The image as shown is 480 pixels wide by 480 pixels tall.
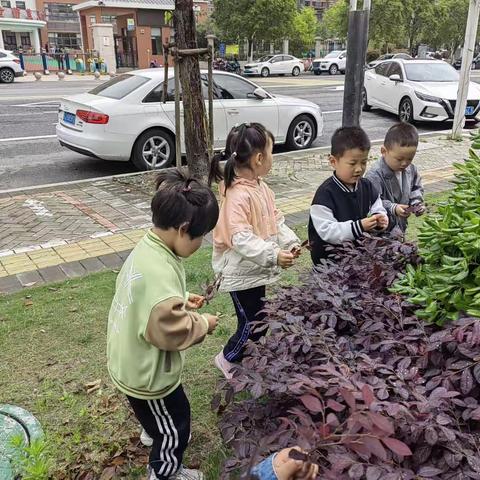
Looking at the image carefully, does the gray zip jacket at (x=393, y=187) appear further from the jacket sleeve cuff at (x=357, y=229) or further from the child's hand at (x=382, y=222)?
the jacket sleeve cuff at (x=357, y=229)

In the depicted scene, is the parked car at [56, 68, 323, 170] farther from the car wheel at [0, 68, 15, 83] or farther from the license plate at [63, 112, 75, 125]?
the car wheel at [0, 68, 15, 83]

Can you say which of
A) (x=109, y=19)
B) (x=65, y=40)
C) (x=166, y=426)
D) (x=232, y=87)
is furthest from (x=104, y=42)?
(x=166, y=426)

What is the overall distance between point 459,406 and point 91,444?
→ 1731 millimetres

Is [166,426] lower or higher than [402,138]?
lower

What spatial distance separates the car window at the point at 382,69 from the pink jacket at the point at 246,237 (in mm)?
11547

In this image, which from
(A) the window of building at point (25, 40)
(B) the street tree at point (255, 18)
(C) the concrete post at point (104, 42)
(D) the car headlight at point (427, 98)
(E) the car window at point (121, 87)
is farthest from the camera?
(A) the window of building at point (25, 40)

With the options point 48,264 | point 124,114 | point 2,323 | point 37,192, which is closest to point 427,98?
point 124,114

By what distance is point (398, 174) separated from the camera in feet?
10.8

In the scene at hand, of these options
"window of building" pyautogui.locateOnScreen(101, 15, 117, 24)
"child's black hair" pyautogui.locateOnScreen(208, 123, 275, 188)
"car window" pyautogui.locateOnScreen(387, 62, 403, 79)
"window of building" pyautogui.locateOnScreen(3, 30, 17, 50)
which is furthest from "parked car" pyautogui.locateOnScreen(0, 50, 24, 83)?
"window of building" pyautogui.locateOnScreen(3, 30, 17, 50)

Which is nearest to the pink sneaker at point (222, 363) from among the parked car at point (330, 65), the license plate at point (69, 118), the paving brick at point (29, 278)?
the paving brick at point (29, 278)

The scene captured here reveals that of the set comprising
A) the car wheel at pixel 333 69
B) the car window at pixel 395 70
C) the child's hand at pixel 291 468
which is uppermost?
the car window at pixel 395 70

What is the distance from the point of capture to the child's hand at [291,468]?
3.88 feet

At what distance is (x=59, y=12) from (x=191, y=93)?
5648 cm

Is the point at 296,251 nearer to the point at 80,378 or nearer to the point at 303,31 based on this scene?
the point at 80,378
